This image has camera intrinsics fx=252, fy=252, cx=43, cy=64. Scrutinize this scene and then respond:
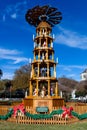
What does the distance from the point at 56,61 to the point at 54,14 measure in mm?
7750

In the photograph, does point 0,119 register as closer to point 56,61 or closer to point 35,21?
point 56,61

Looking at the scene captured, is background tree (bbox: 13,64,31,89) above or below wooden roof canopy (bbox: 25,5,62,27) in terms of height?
below

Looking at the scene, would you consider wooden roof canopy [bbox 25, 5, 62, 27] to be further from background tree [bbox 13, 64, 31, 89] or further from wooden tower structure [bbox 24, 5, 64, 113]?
background tree [bbox 13, 64, 31, 89]

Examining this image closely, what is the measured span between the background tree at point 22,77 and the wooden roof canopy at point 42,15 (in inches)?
1527

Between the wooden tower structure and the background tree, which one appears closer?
the wooden tower structure

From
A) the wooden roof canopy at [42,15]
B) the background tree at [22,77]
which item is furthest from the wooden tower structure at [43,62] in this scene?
the background tree at [22,77]

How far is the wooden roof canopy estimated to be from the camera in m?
36.9

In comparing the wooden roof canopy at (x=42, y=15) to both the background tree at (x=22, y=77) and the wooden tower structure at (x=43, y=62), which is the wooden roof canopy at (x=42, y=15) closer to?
the wooden tower structure at (x=43, y=62)

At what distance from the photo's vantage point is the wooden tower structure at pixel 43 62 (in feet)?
108

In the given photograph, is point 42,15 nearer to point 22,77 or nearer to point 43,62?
point 43,62

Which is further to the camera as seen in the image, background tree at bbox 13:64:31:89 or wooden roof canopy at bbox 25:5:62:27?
background tree at bbox 13:64:31:89

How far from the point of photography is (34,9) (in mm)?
36938

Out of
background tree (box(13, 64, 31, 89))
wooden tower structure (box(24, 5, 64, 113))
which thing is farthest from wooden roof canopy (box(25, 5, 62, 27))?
background tree (box(13, 64, 31, 89))

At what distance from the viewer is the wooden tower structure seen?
32.8 m
